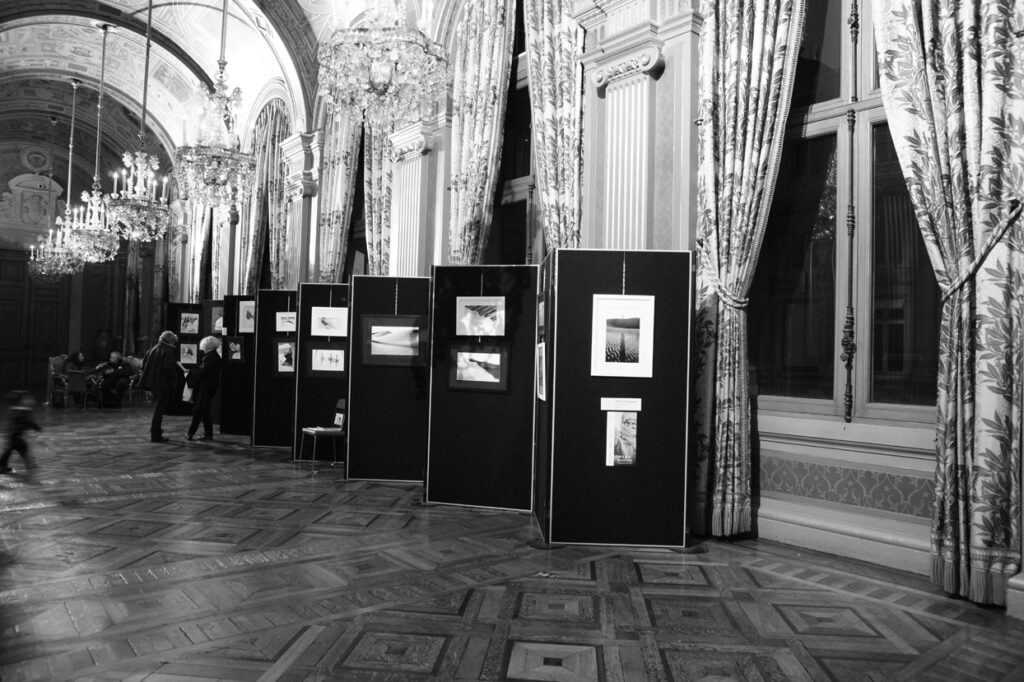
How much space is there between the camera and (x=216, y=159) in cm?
887

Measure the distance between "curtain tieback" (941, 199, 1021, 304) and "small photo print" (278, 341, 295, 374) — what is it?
7177 millimetres

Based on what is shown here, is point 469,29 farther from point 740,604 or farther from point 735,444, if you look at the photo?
point 740,604

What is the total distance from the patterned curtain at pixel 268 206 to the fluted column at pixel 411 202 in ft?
13.0

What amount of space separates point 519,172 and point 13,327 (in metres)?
20.9

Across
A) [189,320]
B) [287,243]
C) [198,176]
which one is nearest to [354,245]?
[287,243]

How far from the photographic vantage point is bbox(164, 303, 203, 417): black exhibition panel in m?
12.8

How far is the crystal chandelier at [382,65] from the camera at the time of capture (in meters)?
4.59

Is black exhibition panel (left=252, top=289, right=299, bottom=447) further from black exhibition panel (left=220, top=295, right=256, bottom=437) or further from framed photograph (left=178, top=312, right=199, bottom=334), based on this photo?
framed photograph (left=178, top=312, right=199, bottom=334)

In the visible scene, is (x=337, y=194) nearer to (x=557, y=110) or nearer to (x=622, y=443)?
(x=557, y=110)

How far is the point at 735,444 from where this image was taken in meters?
4.91

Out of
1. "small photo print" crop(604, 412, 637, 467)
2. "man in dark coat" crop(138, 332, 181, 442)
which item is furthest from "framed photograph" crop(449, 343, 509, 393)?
"man in dark coat" crop(138, 332, 181, 442)

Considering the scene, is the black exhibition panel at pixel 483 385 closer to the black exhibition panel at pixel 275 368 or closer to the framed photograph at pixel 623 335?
the framed photograph at pixel 623 335

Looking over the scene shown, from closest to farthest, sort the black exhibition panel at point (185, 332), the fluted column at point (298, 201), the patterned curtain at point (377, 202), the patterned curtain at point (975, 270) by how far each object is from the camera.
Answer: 1. the patterned curtain at point (975, 270)
2. the patterned curtain at point (377, 202)
3. the fluted column at point (298, 201)
4. the black exhibition panel at point (185, 332)

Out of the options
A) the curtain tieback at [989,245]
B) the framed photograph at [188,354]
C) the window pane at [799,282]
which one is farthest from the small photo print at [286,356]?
the curtain tieback at [989,245]
